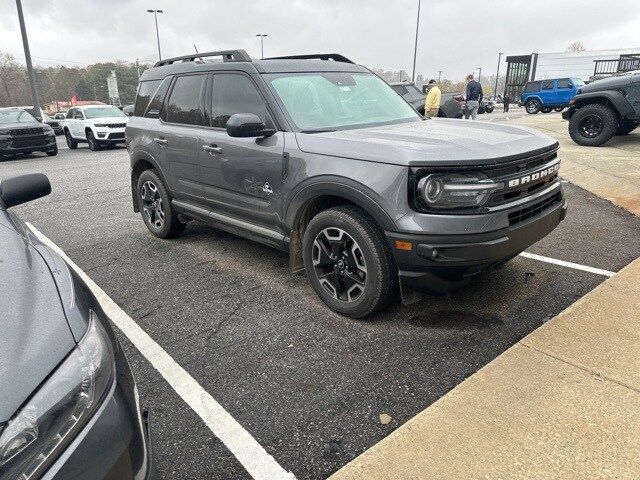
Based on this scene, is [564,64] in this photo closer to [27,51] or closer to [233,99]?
[27,51]

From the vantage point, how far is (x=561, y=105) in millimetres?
28031

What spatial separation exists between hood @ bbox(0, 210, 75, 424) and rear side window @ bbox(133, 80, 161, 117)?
3.66 m

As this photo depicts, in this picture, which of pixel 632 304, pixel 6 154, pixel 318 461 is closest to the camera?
pixel 318 461

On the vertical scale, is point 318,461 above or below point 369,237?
below

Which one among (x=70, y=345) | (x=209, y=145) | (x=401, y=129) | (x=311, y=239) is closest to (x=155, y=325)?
(x=311, y=239)

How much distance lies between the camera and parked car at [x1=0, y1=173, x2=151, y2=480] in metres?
1.20

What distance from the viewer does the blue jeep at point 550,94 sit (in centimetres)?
2758

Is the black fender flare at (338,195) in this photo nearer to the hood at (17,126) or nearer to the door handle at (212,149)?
the door handle at (212,149)

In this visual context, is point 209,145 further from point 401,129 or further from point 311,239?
point 401,129

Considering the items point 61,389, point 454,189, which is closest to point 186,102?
point 454,189

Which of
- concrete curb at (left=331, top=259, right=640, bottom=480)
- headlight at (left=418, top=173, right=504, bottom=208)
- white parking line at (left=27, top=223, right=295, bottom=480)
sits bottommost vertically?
white parking line at (left=27, top=223, right=295, bottom=480)

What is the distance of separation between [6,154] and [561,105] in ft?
91.2

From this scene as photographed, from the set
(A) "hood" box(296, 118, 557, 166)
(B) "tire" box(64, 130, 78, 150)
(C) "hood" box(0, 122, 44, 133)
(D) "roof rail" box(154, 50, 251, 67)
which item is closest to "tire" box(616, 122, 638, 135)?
(A) "hood" box(296, 118, 557, 166)

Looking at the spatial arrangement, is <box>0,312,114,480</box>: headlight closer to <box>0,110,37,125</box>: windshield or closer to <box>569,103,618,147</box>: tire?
<box>569,103,618,147</box>: tire
